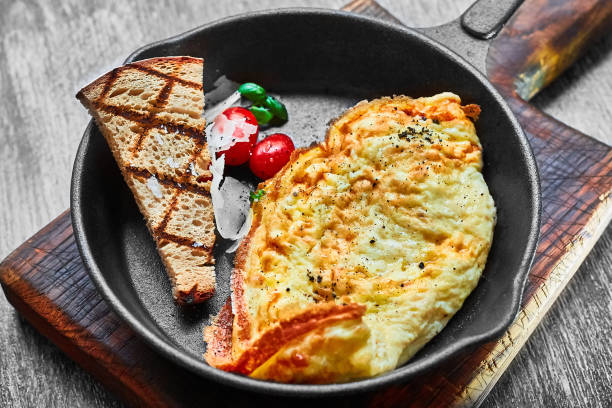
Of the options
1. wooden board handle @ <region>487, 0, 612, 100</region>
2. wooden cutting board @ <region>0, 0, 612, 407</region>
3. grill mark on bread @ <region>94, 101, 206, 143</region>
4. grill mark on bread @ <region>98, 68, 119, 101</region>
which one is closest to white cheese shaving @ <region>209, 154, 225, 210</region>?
grill mark on bread @ <region>94, 101, 206, 143</region>

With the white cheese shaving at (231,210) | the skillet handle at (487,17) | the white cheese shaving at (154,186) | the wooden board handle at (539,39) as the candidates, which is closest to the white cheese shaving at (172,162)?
the white cheese shaving at (154,186)

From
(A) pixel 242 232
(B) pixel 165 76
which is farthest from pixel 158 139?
(A) pixel 242 232

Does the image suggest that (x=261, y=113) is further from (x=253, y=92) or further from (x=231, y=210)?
(x=231, y=210)

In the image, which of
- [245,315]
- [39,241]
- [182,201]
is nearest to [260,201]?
[182,201]

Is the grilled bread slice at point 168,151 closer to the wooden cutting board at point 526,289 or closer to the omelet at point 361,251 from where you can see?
the omelet at point 361,251

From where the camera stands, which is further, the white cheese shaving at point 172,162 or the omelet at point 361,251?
the white cheese shaving at point 172,162
